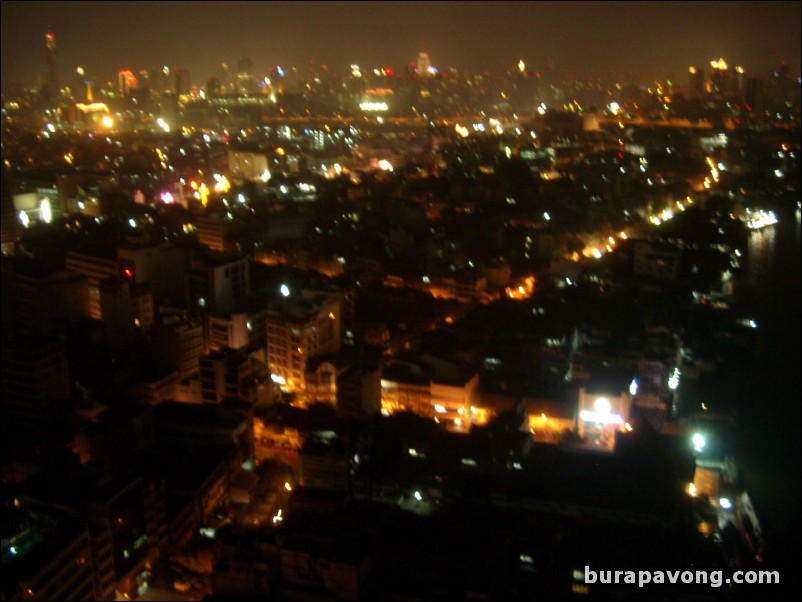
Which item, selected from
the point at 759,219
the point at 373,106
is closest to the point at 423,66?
the point at 373,106

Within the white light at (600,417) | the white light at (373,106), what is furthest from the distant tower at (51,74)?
the white light at (600,417)

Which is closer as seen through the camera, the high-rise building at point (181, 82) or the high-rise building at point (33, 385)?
the high-rise building at point (33, 385)

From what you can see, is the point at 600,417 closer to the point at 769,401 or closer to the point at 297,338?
the point at 769,401

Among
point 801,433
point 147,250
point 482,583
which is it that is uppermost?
point 147,250

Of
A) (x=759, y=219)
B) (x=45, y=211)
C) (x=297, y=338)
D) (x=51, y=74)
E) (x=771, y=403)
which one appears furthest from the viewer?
(x=51, y=74)

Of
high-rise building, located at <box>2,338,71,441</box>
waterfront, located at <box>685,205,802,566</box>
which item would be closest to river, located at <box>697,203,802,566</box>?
waterfront, located at <box>685,205,802,566</box>

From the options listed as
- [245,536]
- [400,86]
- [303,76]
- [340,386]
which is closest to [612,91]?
[400,86]

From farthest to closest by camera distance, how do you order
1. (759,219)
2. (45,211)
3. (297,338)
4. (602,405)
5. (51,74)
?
(51,74) < (759,219) < (45,211) < (297,338) < (602,405)

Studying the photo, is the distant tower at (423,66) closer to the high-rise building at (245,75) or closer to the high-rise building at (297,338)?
the high-rise building at (245,75)

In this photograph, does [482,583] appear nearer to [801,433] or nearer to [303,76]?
[801,433]

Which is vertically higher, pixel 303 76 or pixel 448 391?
pixel 303 76

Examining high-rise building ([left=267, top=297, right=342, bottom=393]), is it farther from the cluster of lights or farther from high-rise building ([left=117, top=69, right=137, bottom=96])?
high-rise building ([left=117, top=69, right=137, bottom=96])
